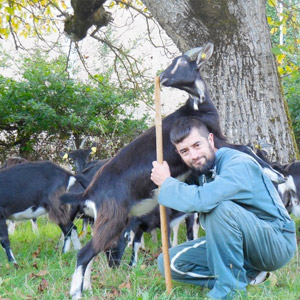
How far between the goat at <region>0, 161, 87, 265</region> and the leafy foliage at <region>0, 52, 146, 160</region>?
4.29 meters

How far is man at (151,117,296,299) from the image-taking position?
3.93m

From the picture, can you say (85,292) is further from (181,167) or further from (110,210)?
(181,167)

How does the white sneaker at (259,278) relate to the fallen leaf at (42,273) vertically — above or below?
below

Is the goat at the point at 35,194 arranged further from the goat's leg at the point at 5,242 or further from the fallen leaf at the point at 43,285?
the fallen leaf at the point at 43,285

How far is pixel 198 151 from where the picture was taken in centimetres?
423

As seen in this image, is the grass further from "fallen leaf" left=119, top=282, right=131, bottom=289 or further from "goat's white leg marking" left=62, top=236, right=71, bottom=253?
"goat's white leg marking" left=62, top=236, right=71, bottom=253

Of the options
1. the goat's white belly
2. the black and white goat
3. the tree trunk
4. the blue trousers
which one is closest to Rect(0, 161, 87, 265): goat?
the goat's white belly

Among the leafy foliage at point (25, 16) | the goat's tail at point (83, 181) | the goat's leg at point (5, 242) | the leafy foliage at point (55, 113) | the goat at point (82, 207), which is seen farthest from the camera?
the leafy foliage at point (55, 113)

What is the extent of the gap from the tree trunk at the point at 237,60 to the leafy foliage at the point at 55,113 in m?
4.64

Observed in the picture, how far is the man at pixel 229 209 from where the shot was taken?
3.93m

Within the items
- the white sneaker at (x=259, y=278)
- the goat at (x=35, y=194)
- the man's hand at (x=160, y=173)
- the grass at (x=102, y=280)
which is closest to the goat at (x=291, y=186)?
the grass at (x=102, y=280)

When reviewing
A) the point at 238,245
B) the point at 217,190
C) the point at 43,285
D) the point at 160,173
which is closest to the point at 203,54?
the point at 160,173

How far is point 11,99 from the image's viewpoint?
11609 mm

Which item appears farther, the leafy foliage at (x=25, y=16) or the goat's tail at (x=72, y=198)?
the leafy foliage at (x=25, y=16)
